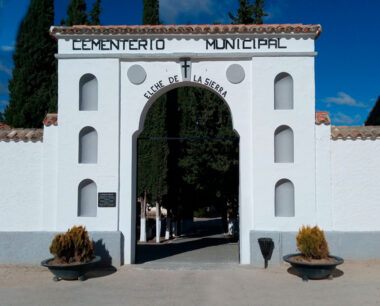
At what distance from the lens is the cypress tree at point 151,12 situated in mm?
19609

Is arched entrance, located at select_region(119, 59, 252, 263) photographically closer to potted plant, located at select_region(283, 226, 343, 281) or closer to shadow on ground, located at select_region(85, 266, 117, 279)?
shadow on ground, located at select_region(85, 266, 117, 279)

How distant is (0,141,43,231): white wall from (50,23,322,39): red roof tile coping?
314cm

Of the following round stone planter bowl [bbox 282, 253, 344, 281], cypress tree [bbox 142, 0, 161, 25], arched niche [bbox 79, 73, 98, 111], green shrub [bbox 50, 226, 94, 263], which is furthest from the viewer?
cypress tree [bbox 142, 0, 161, 25]

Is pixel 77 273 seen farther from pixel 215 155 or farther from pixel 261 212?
pixel 215 155

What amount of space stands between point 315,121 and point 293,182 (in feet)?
5.40

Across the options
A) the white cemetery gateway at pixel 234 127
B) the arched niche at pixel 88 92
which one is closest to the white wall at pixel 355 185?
the white cemetery gateway at pixel 234 127

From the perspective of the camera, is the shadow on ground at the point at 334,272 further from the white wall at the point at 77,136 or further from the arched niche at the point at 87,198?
the arched niche at the point at 87,198

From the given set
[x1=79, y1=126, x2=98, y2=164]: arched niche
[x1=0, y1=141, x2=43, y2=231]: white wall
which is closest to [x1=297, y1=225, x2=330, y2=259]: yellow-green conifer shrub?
[x1=79, y1=126, x2=98, y2=164]: arched niche

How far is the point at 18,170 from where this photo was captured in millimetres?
9570

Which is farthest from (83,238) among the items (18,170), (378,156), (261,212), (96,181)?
(378,156)

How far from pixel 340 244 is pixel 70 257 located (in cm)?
642

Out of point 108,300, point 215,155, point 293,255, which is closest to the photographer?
point 108,300

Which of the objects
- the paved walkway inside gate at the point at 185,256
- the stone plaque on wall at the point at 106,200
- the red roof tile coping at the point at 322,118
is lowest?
the paved walkway inside gate at the point at 185,256

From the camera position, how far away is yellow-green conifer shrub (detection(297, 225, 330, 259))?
793 cm
